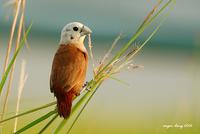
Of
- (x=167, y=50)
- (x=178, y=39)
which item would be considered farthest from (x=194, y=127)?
(x=178, y=39)

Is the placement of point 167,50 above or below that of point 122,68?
above

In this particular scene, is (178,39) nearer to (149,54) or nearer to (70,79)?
(149,54)

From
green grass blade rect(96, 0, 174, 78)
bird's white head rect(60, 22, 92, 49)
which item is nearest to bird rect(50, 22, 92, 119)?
bird's white head rect(60, 22, 92, 49)

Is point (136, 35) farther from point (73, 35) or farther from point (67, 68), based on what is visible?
point (73, 35)

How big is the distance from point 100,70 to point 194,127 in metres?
0.35

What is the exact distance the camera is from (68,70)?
6.59 feet

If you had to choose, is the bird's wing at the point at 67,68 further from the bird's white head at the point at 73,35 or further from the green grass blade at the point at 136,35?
the green grass blade at the point at 136,35

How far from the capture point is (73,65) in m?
2.06

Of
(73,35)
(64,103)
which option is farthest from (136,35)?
(73,35)

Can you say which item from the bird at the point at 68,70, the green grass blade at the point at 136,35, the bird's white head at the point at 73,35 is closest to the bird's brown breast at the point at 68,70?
the bird at the point at 68,70

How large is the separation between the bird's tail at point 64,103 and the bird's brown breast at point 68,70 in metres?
0.02

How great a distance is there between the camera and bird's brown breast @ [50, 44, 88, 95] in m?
1.93

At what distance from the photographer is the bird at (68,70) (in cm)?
192

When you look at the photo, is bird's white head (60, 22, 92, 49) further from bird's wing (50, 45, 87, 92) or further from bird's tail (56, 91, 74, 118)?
bird's tail (56, 91, 74, 118)
